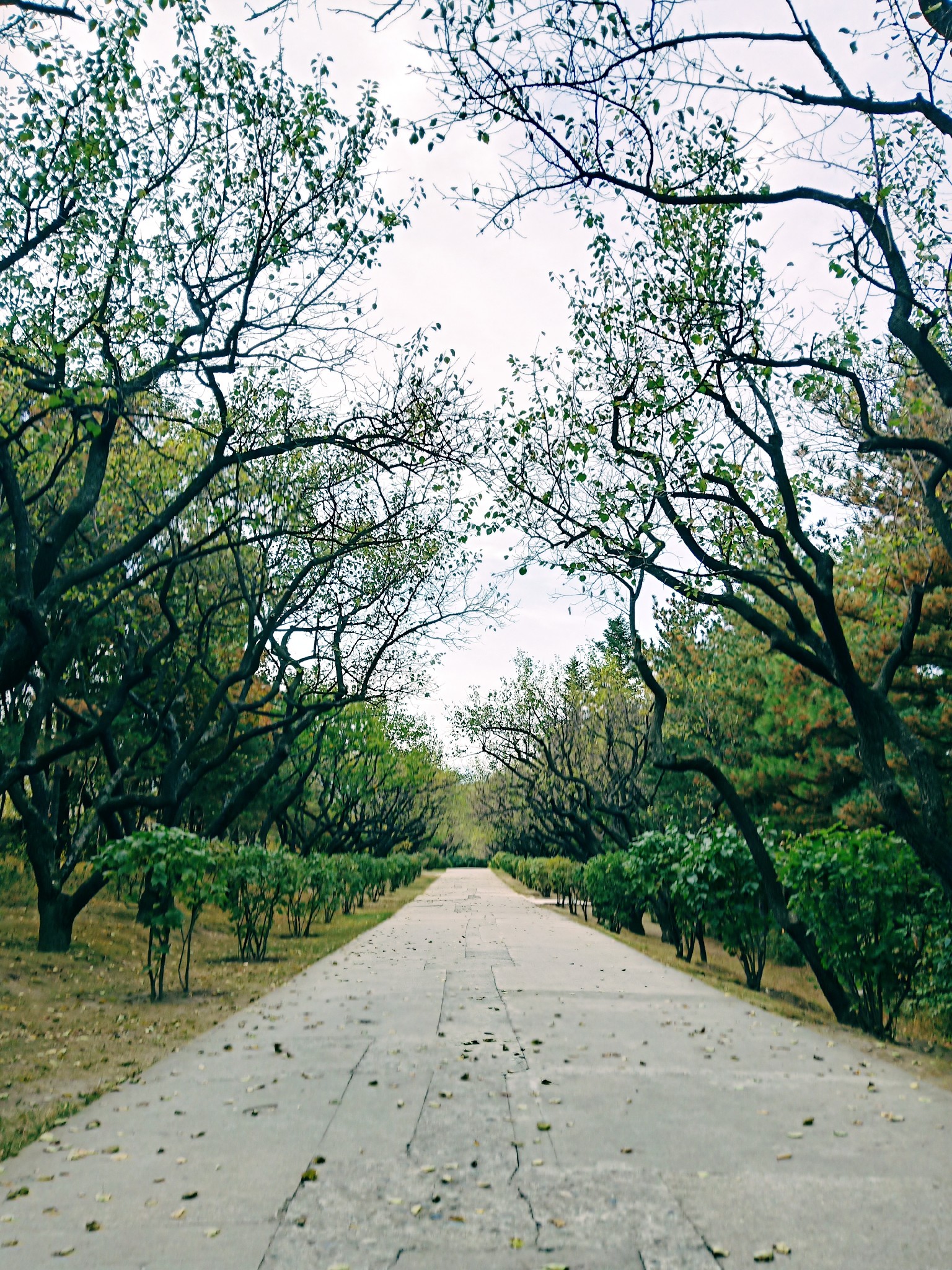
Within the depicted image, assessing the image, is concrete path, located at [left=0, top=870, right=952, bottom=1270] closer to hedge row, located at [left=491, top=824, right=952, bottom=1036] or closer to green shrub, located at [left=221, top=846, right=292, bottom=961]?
hedge row, located at [left=491, top=824, right=952, bottom=1036]

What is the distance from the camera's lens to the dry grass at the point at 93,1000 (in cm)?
616

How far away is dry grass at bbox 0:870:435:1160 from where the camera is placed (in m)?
6.16

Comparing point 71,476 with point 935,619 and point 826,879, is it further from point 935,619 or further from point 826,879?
point 935,619

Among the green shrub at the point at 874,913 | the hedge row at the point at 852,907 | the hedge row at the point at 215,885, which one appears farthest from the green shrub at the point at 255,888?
the green shrub at the point at 874,913

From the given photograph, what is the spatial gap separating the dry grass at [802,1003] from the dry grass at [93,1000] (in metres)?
5.86

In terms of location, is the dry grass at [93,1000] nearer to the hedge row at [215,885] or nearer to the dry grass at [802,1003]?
the hedge row at [215,885]

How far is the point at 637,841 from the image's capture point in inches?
613

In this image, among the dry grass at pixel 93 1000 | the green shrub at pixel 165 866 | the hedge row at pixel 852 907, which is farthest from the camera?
the green shrub at pixel 165 866

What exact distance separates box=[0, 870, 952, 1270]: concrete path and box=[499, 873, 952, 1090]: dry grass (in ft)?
1.45

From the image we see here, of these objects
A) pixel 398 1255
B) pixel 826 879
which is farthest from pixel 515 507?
pixel 398 1255

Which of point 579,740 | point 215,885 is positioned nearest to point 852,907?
point 215,885

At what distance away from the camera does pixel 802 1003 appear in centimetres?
1195

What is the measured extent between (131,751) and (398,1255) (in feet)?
61.6

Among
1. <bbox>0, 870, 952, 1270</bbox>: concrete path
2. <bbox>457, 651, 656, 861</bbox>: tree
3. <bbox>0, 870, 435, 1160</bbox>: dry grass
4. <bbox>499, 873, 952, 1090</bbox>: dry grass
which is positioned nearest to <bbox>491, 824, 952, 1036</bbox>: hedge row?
<bbox>499, 873, 952, 1090</bbox>: dry grass
